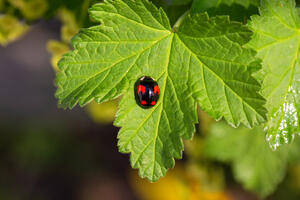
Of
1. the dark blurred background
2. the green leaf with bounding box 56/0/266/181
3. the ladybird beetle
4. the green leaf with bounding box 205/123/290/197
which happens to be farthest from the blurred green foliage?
the dark blurred background

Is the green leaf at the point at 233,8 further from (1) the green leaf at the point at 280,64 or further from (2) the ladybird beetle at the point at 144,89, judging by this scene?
(2) the ladybird beetle at the point at 144,89

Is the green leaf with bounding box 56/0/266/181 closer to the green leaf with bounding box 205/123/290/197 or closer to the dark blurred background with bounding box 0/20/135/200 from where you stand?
the green leaf with bounding box 205/123/290/197

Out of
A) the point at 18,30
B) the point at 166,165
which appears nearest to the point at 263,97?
the point at 166,165

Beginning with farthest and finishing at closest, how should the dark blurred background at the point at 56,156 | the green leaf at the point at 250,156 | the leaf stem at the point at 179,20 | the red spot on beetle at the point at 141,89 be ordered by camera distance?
1. the dark blurred background at the point at 56,156
2. the green leaf at the point at 250,156
3. the leaf stem at the point at 179,20
4. the red spot on beetle at the point at 141,89

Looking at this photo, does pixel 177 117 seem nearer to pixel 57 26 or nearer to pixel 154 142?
pixel 154 142

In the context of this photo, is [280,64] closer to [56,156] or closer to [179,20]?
[179,20]

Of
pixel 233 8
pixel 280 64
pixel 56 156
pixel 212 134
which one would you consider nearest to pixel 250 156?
pixel 212 134

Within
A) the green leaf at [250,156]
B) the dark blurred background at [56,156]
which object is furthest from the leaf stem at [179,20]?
the dark blurred background at [56,156]
